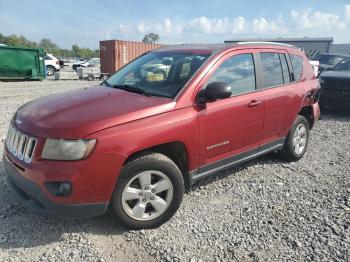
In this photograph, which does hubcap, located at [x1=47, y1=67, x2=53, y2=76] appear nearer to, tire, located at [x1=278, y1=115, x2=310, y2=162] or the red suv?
the red suv

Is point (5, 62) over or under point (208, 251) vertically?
over

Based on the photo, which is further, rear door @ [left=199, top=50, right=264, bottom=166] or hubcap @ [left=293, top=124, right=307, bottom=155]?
hubcap @ [left=293, top=124, right=307, bottom=155]

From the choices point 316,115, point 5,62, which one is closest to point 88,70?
point 5,62

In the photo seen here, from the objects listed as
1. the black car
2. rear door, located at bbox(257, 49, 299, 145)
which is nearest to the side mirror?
rear door, located at bbox(257, 49, 299, 145)

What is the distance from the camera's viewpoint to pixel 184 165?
3.48 metres

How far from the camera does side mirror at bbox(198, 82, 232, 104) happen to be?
11.0 ft

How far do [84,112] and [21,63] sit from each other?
1669 centimetres

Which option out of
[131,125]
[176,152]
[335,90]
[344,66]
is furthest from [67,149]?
[344,66]

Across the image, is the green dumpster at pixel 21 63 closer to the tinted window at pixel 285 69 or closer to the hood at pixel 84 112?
Result: the hood at pixel 84 112

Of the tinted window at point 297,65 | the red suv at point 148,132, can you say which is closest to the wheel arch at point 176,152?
the red suv at point 148,132

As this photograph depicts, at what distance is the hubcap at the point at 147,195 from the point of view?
122 inches

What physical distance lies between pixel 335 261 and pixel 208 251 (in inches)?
43.4

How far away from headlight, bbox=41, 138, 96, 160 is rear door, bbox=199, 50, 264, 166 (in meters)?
1.23

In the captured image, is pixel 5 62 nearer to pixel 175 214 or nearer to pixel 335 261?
pixel 175 214
